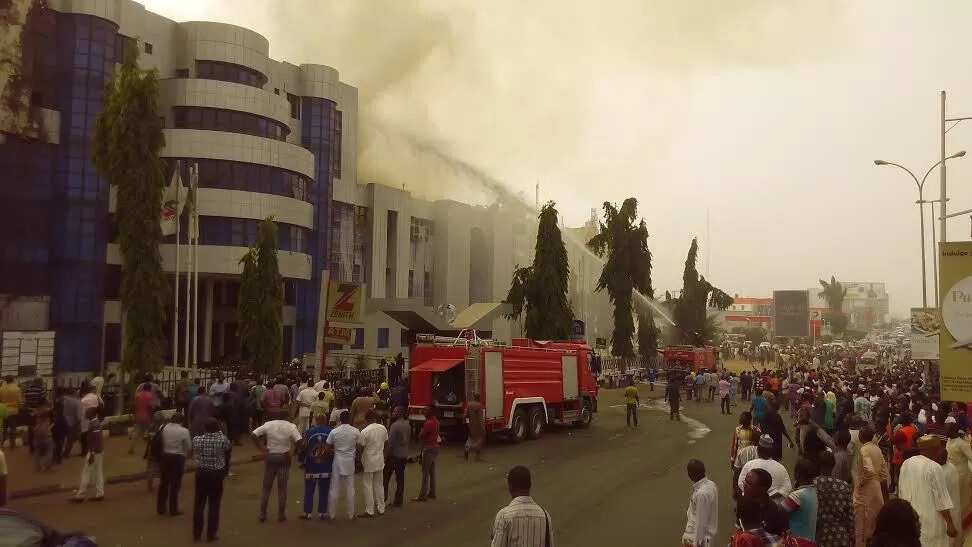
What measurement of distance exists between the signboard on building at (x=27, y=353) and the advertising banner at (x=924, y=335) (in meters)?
35.0

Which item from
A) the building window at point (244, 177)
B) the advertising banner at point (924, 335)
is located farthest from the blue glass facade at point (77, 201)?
the advertising banner at point (924, 335)

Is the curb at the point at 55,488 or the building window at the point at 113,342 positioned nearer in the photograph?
the curb at the point at 55,488

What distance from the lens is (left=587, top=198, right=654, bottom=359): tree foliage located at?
Result: 45625 mm

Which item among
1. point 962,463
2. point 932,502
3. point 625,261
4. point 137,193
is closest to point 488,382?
point 962,463

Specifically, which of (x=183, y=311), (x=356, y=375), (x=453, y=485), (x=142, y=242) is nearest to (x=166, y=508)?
(x=453, y=485)

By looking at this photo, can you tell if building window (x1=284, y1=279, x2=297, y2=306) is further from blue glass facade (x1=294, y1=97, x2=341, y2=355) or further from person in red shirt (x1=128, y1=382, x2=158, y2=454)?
person in red shirt (x1=128, y1=382, x2=158, y2=454)

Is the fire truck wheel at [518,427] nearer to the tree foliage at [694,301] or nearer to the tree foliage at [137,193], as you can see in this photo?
the tree foliage at [137,193]

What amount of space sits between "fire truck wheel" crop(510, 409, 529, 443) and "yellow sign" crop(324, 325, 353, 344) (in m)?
5.90

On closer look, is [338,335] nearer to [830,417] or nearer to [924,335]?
[830,417]

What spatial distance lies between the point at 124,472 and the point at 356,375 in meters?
17.5

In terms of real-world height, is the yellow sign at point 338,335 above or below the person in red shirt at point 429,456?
above

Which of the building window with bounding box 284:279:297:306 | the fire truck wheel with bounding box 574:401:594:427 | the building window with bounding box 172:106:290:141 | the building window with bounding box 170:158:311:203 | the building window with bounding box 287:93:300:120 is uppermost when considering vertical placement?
the building window with bounding box 287:93:300:120

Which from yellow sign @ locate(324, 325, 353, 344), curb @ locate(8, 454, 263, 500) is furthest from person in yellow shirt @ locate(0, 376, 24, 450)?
yellow sign @ locate(324, 325, 353, 344)

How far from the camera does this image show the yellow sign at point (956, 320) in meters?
10.4
